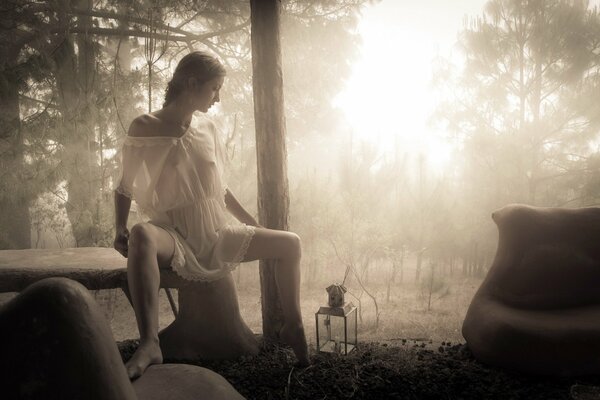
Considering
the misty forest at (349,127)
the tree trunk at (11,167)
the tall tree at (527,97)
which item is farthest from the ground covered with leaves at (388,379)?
the tree trunk at (11,167)

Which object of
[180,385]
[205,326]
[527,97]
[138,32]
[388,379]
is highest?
[138,32]

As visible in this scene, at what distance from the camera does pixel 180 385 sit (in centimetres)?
105

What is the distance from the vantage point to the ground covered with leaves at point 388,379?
1.53 metres

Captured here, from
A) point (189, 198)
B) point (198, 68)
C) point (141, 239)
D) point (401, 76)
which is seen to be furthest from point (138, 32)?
point (141, 239)

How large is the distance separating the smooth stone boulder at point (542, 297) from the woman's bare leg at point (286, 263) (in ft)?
3.07

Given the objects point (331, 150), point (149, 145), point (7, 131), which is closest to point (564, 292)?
point (149, 145)

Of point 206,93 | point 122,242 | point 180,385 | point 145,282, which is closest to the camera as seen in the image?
point 180,385

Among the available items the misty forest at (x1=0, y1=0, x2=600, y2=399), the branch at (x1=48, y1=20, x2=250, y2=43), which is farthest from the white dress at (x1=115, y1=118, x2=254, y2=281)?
the branch at (x1=48, y1=20, x2=250, y2=43)

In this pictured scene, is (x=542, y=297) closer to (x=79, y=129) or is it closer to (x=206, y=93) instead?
(x=206, y=93)

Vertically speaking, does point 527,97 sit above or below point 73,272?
above

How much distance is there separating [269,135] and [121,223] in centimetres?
102

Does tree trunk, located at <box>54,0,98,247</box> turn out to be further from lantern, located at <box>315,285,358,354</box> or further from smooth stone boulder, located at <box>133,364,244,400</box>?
smooth stone boulder, located at <box>133,364,244,400</box>

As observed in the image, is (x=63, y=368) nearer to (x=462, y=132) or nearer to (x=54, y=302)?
(x=54, y=302)

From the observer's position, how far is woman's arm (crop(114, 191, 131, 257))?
1.44 m
